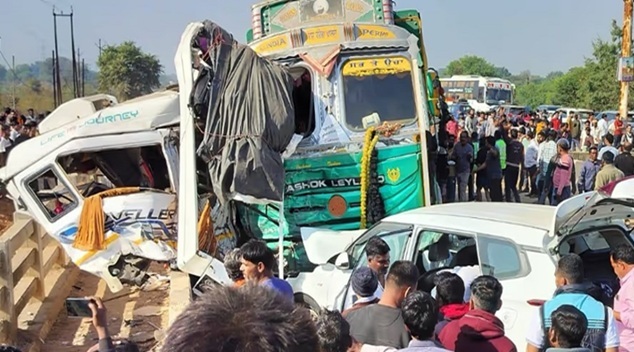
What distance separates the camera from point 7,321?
6.40m

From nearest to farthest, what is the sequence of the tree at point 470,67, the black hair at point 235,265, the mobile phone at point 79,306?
the mobile phone at point 79,306 → the black hair at point 235,265 → the tree at point 470,67

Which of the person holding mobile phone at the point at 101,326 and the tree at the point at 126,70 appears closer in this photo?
the person holding mobile phone at the point at 101,326

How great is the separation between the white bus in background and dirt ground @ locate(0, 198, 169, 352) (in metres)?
40.1

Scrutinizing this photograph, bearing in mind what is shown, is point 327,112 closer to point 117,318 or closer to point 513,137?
point 117,318

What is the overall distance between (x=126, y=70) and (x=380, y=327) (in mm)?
66298

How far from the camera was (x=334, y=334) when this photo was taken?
10.6 feet

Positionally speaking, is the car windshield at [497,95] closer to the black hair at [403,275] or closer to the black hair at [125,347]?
the black hair at [403,275]

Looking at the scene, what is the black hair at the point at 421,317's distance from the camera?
3418mm

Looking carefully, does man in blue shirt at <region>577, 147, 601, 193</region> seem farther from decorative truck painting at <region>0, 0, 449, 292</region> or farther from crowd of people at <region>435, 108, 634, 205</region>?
decorative truck painting at <region>0, 0, 449, 292</region>

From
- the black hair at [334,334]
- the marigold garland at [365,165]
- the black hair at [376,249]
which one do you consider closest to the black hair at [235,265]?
the black hair at [376,249]

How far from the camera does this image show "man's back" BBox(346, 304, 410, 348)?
148 inches

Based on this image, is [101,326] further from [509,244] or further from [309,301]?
[309,301]

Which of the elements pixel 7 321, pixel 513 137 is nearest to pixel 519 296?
pixel 7 321

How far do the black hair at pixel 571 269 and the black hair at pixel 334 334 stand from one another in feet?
5.55
